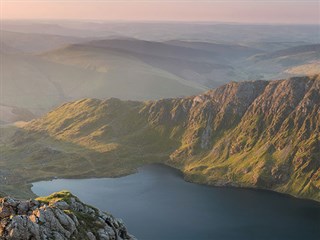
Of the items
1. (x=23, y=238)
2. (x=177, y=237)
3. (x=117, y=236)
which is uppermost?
(x=23, y=238)

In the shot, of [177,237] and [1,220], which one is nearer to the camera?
[1,220]

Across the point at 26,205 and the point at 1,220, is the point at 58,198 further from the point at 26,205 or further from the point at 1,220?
the point at 1,220

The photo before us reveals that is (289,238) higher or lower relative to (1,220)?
lower

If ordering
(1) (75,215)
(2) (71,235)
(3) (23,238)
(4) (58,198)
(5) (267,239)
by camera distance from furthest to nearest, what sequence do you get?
1. (5) (267,239)
2. (4) (58,198)
3. (1) (75,215)
4. (2) (71,235)
5. (3) (23,238)

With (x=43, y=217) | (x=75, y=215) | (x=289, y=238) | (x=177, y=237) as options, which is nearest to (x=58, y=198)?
(x=75, y=215)

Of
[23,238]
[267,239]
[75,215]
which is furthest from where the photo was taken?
[267,239]

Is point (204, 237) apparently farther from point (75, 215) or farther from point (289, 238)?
point (75, 215)
